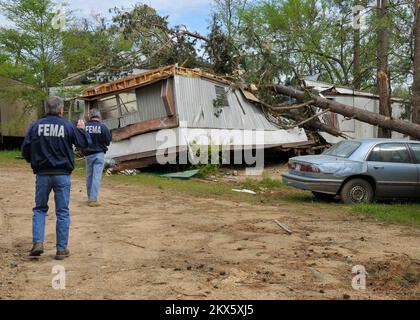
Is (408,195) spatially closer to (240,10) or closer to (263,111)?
(263,111)

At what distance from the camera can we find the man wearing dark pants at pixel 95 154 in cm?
983

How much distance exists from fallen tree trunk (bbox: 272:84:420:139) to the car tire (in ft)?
15.1

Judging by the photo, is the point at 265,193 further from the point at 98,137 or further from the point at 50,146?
the point at 50,146

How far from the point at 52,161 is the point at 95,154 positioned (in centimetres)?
385

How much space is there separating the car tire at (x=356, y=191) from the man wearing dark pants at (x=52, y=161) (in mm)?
6715

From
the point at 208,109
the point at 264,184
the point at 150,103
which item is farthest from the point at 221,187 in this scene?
the point at 150,103

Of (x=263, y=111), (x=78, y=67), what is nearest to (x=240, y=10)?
(x=78, y=67)

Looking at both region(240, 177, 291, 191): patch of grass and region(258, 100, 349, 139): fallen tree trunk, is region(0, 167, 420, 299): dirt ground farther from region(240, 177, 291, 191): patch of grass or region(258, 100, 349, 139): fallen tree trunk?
region(258, 100, 349, 139): fallen tree trunk

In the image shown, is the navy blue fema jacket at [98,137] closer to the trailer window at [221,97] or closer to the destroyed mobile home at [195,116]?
the destroyed mobile home at [195,116]

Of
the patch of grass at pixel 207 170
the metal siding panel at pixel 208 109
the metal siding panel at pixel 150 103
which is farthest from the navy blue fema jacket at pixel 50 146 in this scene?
the metal siding panel at pixel 150 103

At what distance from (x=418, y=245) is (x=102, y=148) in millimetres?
5597

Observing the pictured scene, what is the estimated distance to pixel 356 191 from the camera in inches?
447

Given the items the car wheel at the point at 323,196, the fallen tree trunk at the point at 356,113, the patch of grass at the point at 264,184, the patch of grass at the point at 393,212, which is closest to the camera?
the patch of grass at the point at 393,212
